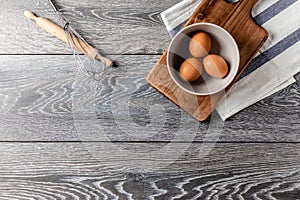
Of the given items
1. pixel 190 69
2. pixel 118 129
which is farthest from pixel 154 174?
pixel 190 69

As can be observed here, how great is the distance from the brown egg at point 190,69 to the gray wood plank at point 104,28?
3.8 inches

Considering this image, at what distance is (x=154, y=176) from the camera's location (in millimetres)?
697

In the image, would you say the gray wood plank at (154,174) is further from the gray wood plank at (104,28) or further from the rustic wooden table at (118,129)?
the gray wood plank at (104,28)

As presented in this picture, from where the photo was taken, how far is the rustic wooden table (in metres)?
0.69

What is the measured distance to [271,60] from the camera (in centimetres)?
69

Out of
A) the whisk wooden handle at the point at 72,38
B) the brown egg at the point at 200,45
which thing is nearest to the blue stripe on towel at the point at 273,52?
the brown egg at the point at 200,45

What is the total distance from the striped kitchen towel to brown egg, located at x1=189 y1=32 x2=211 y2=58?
95 millimetres

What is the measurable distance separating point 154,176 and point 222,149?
13 cm

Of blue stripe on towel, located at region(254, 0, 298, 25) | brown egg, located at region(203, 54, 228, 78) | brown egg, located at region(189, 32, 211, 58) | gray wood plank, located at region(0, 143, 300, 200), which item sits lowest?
gray wood plank, located at region(0, 143, 300, 200)

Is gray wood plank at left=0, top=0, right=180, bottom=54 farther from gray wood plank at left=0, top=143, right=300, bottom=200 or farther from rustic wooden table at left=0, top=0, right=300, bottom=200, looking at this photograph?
gray wood plank at left=0, top=143, right=300, bottom=200

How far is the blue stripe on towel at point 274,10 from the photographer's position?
69 cm

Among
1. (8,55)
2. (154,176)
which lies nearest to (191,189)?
(154,176)

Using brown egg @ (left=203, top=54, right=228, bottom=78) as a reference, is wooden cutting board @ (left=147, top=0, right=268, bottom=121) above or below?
above

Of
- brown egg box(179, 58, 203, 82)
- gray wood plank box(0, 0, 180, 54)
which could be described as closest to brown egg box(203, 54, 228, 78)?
brown egg box(179, 58, 203, 82)
